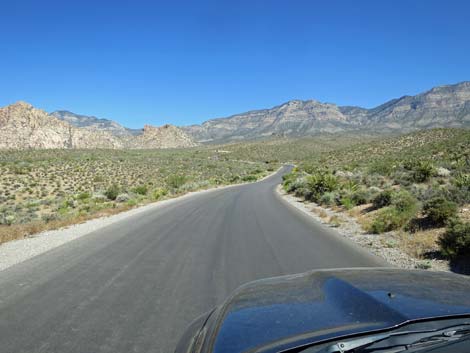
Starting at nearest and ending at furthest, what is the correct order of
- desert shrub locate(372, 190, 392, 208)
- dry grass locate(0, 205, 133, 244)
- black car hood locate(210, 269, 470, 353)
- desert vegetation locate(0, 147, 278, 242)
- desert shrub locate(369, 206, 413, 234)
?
black car hood locate(210, 269, 470, 353), desert shrub locate(369, 206, 413, 234), dry grass locate(0, 205, 133, 244), desert shrub locate(372, 190, 392, 208), desert vegetation locate(0, 147, 278, 242)

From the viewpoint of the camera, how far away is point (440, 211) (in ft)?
32.7

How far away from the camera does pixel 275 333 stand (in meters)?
2.15

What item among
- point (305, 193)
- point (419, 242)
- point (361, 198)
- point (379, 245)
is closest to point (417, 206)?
point (419, 242)

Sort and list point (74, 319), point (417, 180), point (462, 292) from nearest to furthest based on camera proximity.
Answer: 1. point (462, 292)
2. point (74, 319)
3. point (417, 180)

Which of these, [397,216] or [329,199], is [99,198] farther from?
[397,216]

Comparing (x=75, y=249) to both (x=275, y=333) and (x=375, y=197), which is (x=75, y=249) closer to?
(x=275, y=333)

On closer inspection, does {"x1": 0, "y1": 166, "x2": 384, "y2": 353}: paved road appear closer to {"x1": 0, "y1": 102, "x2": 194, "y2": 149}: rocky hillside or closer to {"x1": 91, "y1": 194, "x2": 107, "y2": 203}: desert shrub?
{"x1": 91, "y1": 194, "x2": 107, "y2": 203}: desert shrub

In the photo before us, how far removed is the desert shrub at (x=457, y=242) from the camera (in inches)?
297

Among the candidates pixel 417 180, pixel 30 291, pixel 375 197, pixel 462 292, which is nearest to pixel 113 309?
pixel 30 291

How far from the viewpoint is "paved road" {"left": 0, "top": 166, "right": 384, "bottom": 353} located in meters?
4.29

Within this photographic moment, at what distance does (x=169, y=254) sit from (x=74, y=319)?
3.75 meters

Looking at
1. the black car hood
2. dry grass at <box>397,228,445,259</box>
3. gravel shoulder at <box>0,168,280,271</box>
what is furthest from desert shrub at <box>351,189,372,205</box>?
the black car hood

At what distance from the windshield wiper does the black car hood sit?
0.22 ft

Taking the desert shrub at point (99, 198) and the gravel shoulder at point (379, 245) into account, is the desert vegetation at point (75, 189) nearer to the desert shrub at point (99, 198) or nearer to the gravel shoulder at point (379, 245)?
the desert shrub at point (99, 198)
